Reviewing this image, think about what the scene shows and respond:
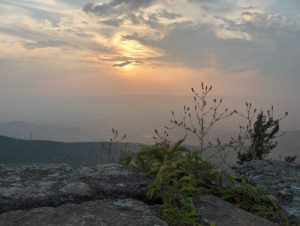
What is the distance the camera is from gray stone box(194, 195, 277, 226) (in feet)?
13.1

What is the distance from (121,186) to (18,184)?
0.91 meters

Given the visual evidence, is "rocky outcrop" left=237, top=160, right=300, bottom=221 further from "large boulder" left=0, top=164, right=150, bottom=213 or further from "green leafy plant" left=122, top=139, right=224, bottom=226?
"large boulder" left=0, top=164, right=150, bottom=213

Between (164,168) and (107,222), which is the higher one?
(164,168)

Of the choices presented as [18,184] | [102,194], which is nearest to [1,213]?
[18,184]

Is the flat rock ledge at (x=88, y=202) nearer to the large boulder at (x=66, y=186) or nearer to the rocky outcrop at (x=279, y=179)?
the large boulder at (x=66, y=186)

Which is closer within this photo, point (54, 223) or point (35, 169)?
point (54, 223)

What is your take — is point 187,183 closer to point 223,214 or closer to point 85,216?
point 223,214

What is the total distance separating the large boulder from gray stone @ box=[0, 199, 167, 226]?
206 mm

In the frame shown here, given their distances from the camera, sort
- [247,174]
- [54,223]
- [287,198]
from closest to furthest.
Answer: [54,223], [287,198], [247,174]

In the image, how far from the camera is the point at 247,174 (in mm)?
5562

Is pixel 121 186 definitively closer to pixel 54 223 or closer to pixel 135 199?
pixel 135 199

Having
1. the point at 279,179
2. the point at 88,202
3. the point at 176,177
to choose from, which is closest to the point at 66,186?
the point at 88,202

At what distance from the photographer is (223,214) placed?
A: 4105mm

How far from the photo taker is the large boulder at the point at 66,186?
13.7ft
